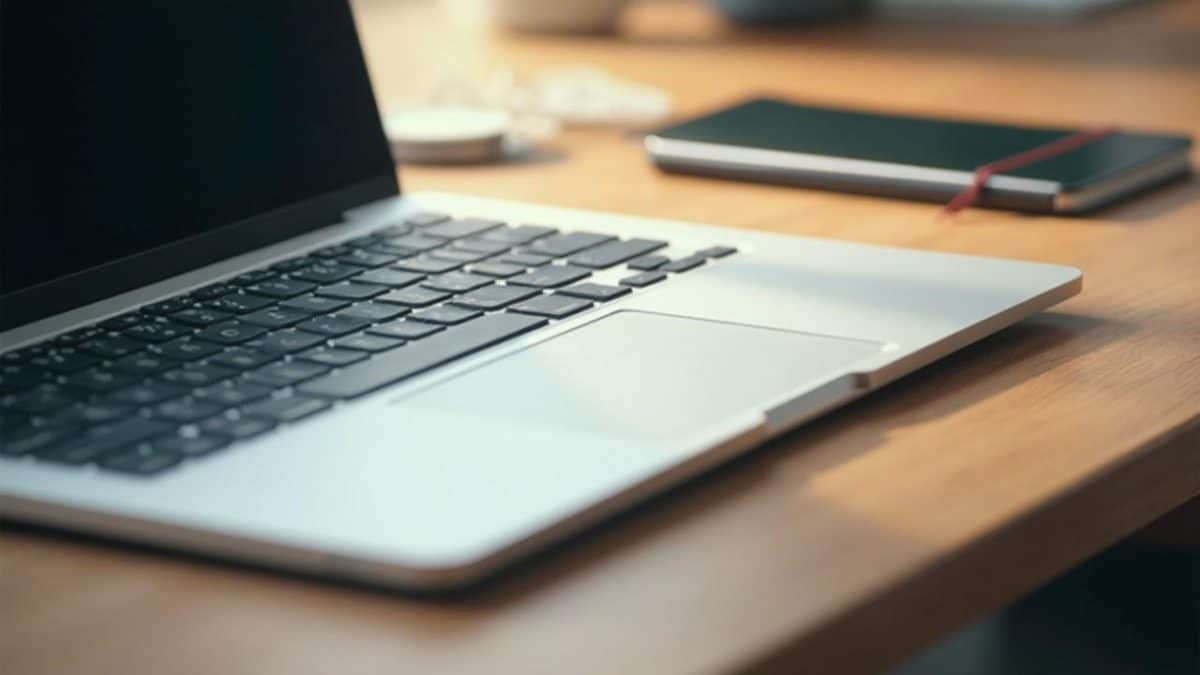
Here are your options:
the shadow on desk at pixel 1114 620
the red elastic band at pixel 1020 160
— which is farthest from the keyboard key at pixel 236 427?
the shadow on desk at pixel 1114 620

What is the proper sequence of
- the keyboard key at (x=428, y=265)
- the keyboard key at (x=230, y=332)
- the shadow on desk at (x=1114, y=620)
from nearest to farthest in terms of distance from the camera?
the keyboard key at (x=230, y=332), the keyboard key at (x=428, y=265), the shadow on desk at (x=1114, y=620)

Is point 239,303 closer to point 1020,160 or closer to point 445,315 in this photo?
point 445,315

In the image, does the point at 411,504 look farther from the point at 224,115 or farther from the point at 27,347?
the point at 224,115

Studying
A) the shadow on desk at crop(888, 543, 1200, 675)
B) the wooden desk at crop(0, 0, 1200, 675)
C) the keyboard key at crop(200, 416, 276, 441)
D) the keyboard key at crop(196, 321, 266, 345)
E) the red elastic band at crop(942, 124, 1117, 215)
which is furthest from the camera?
the shadow on desk at crop(888, 543, 1200, 675)

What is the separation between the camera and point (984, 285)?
2.46 feet

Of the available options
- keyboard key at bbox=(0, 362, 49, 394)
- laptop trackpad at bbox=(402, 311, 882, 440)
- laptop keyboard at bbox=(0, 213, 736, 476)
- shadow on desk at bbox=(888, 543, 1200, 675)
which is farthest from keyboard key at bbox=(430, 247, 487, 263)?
shadow on desk at bbox=(888, 543, 1200, 675)

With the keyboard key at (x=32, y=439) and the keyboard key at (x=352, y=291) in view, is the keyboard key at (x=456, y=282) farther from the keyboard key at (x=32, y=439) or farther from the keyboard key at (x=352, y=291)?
the keyboard key at (x=32, y=439)

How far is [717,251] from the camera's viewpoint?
815 millimetres

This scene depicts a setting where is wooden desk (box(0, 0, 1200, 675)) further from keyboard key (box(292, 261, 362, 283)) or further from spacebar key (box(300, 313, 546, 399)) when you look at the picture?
keyboard key (box(292, 261, 362, 283))

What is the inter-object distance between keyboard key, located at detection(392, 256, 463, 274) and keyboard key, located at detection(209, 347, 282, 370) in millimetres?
132

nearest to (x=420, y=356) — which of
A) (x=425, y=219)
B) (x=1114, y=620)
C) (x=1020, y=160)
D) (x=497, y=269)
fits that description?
(x=497, y=269)

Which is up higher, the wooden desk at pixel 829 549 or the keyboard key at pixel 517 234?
the keyboard key at pixel 517 234

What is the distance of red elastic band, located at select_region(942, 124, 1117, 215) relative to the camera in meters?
0.97

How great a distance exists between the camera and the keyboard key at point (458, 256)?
805 mm
